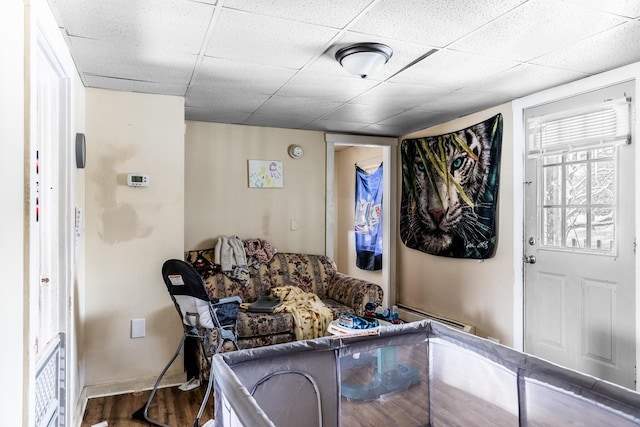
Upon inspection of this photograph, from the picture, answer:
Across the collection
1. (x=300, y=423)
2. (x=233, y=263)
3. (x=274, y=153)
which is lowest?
(x=300, y=423)

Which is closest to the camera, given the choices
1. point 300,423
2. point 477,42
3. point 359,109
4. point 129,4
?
point 300,423

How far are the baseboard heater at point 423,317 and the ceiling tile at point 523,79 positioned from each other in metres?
2.10

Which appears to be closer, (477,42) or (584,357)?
(477,42)

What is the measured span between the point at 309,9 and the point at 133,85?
168 cm

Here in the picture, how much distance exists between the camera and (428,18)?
1867 millimetres

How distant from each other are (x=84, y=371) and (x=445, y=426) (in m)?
2.48

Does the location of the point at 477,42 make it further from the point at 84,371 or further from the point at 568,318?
the point at 84,371

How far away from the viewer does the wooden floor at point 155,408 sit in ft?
8.16

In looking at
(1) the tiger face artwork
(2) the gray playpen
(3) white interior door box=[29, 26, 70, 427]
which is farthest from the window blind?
(3) white interior door box=[29, 26, 70, 427]

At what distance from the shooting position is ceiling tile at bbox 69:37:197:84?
7.25 ft

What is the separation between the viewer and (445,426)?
1.79 m

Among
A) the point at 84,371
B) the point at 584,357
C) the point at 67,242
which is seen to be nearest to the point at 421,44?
the point at 67,242

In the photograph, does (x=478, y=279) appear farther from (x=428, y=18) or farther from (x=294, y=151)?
(x=428, y=18)

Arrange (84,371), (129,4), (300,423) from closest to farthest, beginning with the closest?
(300,423)
(129,4)
(84,371)
